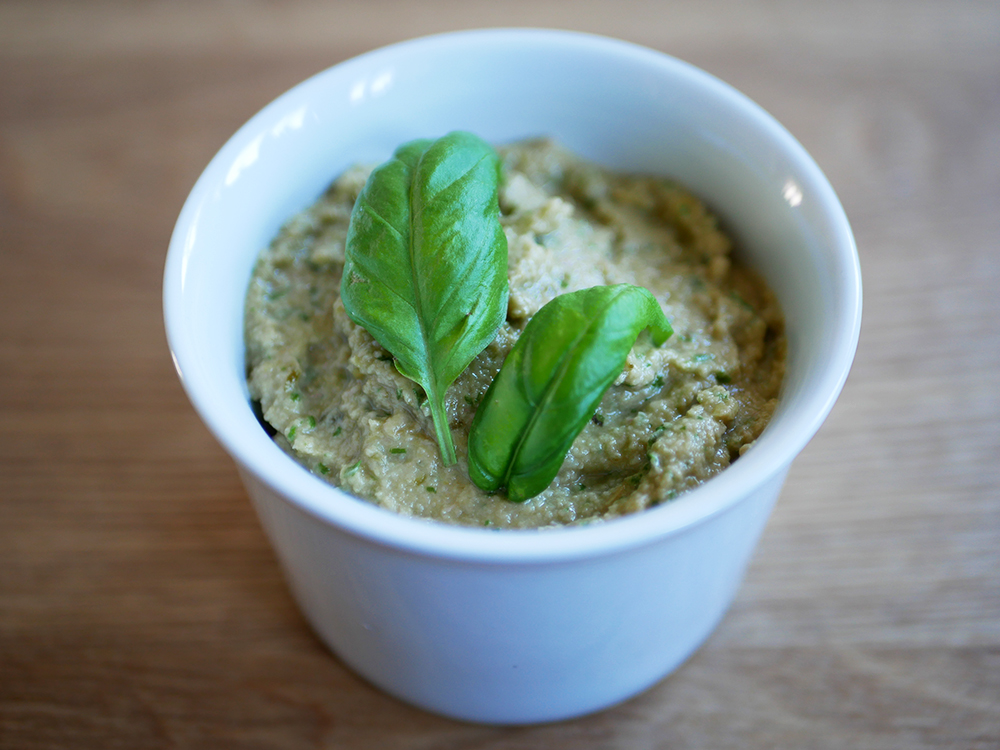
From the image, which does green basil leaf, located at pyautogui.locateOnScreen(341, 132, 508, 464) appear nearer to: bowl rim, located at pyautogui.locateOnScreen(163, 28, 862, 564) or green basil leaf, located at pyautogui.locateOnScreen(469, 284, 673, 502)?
green basil leaf, located at pyautogui.locateOnScreen(469, 284, 673, 502)

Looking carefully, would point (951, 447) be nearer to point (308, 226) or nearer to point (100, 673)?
point (308, 226)

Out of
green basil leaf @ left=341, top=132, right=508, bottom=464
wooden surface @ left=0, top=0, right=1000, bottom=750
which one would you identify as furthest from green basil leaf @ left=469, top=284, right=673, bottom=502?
wooden surface @ left=0, top=0, right=1000, bottom=750

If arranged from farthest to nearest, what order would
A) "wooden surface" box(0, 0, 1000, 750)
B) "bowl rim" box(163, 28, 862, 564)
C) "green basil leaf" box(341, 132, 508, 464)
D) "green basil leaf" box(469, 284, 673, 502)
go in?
1. "wooden surface" box(0, 0, 1000, 750)
2. "green basil leaf" box(341, 132, 508, 464)
3. "green basil leaf" box(469, 284, 673, 502)
4. "bowl rim" box(163, 28, 862, 564)

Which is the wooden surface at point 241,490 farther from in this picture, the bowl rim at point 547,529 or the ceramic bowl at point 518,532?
the bowl rim at point 547,529

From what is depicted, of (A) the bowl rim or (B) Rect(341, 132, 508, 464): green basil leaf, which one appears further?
(B) Rect(341, 132, 508, 464): green basil leaf

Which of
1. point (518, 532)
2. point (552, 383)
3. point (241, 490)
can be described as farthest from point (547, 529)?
point (241, 490)

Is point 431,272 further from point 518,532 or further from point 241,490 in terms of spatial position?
point 241,490

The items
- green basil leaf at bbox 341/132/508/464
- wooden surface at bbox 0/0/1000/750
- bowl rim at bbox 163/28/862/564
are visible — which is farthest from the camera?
wooden surface at bbox 0/0/1000/750

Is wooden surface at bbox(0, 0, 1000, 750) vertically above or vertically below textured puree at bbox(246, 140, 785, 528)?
below

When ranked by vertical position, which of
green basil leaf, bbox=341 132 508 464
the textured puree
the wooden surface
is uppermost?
green basil leaf, bbox=341 132 508 464
